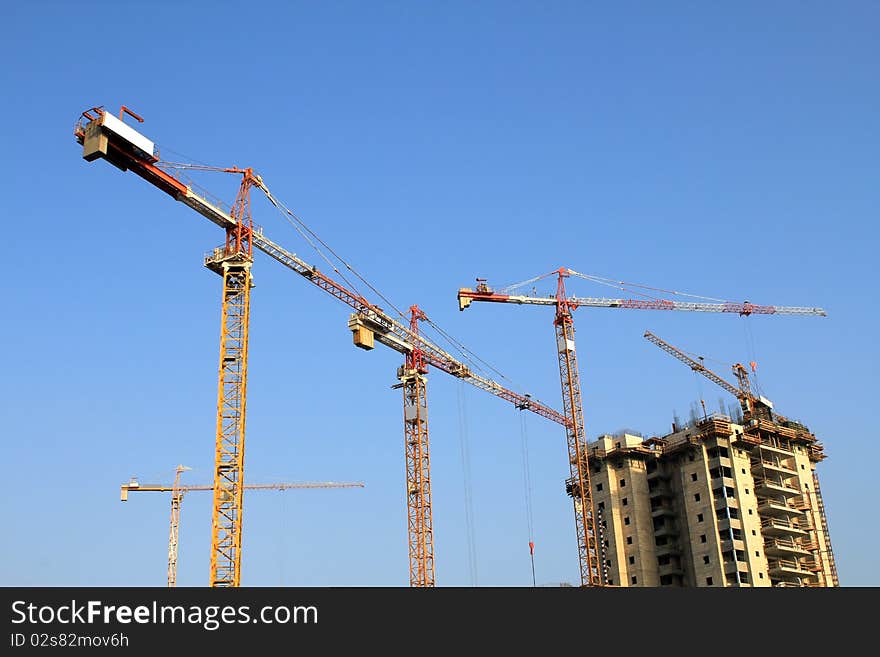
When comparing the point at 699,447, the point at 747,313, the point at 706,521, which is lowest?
the point at 706,521

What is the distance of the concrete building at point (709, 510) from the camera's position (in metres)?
121

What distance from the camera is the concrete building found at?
396 feet

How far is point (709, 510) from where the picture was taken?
122 meters
